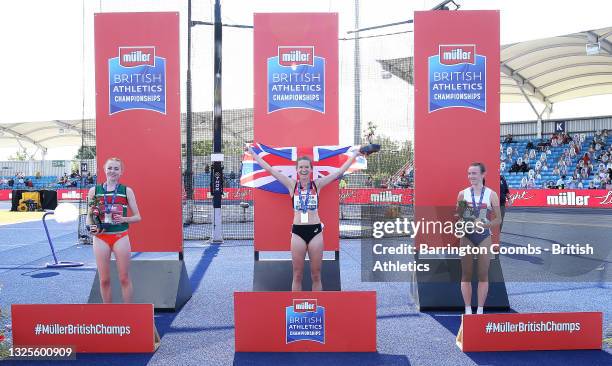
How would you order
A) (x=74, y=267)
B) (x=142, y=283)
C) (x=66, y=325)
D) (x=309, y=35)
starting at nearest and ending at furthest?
(x=66, y=325) < (x=309, y=35) < (x=142, y=283) < (x=74, y=267)

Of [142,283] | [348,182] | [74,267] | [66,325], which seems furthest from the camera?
[348,182]

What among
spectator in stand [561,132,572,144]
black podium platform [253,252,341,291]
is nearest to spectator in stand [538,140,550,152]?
spectator in stand [561,132,572,144]

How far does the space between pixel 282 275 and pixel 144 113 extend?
254cm

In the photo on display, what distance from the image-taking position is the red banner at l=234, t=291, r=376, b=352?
163 inches

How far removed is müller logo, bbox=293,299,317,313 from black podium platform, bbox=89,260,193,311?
6.59 ft

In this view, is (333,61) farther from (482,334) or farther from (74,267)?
(74,267)

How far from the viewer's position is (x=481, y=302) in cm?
482

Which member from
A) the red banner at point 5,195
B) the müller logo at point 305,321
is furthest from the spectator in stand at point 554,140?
the red banner at point 5,195

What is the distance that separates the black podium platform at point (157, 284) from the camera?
219 inches

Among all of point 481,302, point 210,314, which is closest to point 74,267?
point 210,314

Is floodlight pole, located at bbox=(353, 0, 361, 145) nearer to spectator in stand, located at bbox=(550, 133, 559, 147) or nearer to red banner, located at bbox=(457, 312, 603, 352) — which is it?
red banner, located at bbox=(457, 312, 603, 352)

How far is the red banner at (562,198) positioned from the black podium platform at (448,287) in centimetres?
1702

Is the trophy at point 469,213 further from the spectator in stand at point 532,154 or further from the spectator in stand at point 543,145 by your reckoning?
the spectator in stand at point 543,145

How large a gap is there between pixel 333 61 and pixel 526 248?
680cm
